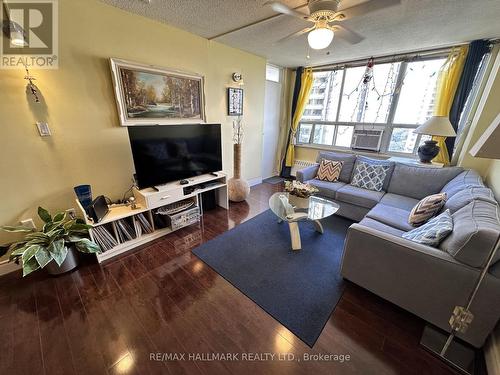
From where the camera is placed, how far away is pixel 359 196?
104 inches

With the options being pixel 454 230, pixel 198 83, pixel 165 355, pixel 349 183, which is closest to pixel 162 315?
pixel 165 355

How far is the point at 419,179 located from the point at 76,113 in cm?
398

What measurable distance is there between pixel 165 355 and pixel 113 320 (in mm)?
501

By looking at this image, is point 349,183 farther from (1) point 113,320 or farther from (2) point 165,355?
(1) point 113,320

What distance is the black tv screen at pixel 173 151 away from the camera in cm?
210

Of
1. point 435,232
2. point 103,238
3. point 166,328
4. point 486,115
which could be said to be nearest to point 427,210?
point 435,232

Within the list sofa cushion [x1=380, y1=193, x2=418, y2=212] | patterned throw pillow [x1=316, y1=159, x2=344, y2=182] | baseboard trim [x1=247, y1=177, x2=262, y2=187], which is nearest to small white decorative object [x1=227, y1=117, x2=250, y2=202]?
baseboard trim [x1=247, y1=177, x2=262, y2=187]

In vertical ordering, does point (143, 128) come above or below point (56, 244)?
above

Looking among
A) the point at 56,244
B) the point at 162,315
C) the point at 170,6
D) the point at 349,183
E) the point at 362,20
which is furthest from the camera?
the point at 349,183

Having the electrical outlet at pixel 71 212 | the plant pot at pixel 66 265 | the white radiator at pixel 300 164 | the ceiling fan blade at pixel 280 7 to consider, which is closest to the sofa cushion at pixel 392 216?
the ceiling fan blade at pixel 280 7

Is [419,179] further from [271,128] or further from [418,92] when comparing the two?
[271,128]

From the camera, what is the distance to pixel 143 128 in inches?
81.4

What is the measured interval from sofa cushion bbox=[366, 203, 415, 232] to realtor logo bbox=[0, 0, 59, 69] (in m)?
3.39

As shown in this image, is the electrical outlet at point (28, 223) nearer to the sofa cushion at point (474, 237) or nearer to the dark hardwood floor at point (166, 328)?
the dark hardwood floor at point (166, 328)
